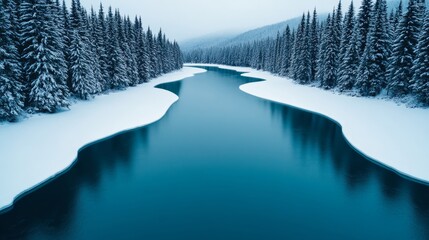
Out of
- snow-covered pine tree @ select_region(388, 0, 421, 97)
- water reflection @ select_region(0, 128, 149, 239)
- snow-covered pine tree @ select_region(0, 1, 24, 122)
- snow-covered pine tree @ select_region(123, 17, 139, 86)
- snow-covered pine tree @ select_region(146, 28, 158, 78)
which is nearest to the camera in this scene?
water reflection @ select_region(0, 128, 149, 239)

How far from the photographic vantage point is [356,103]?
3056 centimetres

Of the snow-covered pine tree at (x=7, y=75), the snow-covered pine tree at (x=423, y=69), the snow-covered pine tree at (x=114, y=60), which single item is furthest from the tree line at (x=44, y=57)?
the snow-covered pine tree at (x=423, y=69)

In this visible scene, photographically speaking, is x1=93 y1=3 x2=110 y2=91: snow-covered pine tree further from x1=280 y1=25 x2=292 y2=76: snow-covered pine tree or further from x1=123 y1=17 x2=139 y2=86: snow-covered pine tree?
x1=280 y1=25 x2=292 y2=76: snow-covered pine tree

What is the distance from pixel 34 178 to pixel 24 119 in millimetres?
12211

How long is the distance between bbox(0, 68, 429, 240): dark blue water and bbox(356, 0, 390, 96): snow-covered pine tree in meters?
17.4

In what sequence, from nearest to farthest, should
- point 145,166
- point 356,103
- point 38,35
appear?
point 145,166
point 38,35
point 356,103

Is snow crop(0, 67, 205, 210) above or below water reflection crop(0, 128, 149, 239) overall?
above

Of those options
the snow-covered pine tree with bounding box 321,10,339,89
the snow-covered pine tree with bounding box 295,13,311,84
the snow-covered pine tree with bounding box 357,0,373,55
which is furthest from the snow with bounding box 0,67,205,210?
the snow-covered pine tree with bounding box 295,13,311,84

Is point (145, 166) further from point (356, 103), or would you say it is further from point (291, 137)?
point (356, 103)

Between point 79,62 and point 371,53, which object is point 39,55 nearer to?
point 79,62

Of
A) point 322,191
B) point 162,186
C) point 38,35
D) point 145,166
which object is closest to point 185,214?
point 162,186

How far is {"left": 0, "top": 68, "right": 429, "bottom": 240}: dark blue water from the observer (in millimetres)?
10086

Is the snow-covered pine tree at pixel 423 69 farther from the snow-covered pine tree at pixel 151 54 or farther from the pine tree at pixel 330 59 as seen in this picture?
the snow-covered pine tree at pixel 151 54

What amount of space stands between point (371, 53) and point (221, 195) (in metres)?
32.2
